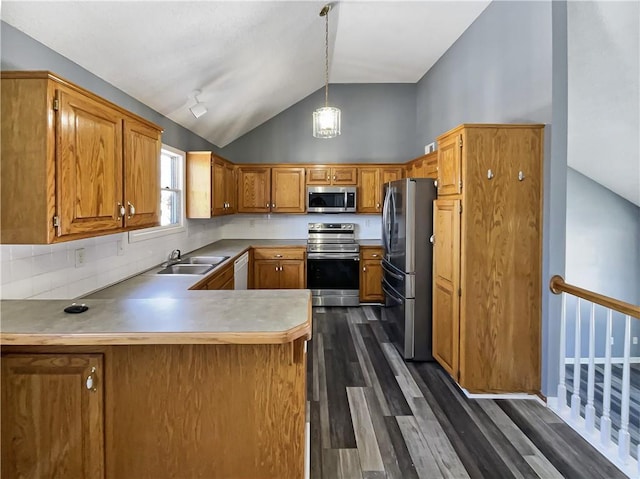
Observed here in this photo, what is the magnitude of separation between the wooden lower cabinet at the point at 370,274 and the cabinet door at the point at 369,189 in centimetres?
68

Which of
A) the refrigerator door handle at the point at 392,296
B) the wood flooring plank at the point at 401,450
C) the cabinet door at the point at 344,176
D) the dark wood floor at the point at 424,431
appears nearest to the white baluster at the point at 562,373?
the dark wood floor at the point at 424,431

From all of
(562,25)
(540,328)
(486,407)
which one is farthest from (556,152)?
(486,407)

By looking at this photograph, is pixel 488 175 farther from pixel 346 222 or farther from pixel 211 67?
pixel 346 222

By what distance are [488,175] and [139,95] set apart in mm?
2779

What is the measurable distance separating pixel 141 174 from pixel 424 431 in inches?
95.4

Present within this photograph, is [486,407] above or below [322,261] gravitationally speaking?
below

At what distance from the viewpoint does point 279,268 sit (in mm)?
5121

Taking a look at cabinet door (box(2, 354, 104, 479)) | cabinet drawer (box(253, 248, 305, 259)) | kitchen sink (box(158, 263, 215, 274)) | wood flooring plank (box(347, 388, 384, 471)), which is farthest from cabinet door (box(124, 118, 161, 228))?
cabinet drawer (box(253, 248, 305, 259))

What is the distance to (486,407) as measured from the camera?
261cm

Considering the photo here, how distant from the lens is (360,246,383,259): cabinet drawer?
5137 millimetres

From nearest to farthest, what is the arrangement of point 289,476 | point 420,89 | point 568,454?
point 289,476, point 568,454, point 420,89

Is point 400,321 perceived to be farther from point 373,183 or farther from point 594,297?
point 373,183

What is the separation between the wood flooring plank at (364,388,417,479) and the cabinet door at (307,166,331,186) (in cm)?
328

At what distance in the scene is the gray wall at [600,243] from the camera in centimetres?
433
